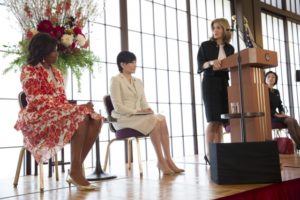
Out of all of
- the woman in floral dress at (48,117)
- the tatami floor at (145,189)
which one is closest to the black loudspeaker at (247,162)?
the tatami floor at (145,189)

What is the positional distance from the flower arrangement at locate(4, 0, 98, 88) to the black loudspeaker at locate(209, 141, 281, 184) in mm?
1200

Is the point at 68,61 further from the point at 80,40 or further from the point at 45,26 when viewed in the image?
the point at 45,26

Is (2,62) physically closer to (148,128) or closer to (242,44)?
(148,128)

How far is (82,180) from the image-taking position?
2240mm

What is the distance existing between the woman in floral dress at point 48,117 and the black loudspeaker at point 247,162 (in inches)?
31.9

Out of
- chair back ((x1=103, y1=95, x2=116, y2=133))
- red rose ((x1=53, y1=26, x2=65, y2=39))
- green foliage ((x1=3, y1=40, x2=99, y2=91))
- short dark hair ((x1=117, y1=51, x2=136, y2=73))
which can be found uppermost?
red rose ((x1=53, y1=26, x2=65, y2=39))

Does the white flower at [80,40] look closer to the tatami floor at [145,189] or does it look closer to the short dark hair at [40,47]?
the short dark hair at [40,47]

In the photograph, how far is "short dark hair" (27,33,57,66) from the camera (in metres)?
2.26

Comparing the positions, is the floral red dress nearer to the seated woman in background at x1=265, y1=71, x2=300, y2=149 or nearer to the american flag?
the american flag

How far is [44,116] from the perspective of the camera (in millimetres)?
2197

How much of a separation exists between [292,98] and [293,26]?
155cm

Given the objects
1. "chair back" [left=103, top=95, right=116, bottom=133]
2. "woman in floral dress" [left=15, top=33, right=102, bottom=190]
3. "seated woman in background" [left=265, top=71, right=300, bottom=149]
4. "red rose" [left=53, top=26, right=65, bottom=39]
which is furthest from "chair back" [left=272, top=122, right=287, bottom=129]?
"red rose" [left=53, top=26, right=65, bottom=39]

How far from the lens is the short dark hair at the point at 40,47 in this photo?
2.26 metres

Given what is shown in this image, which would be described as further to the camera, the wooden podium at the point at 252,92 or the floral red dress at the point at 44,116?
the wooden podium at the point at 252,92
